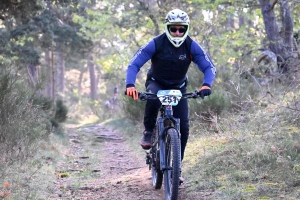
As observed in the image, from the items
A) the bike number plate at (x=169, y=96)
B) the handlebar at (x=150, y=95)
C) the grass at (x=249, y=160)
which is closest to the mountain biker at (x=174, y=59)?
the handlebar at (x=150, y=95)

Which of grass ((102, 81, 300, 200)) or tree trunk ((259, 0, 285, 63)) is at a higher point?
tree trunk ((259, 0, 285, 63))

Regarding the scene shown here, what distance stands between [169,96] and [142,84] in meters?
11.8

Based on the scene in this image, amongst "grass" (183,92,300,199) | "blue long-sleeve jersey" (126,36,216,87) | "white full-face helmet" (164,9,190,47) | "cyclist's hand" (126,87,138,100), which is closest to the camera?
"cyclist's hand" (126,87,138,100)

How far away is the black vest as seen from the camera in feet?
15.7

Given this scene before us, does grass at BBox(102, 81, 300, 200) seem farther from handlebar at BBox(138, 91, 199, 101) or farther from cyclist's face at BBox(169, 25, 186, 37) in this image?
cyclist's face at BBox(169, 25, 186, 37)

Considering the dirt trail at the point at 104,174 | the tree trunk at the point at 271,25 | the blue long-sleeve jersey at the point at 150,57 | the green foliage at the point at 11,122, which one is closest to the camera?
the blue long-sleeve jersey at the point at 150,57

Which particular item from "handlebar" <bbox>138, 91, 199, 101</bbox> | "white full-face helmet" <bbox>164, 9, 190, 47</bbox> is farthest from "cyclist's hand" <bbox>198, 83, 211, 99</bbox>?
"white full-face helmet" <bbox>164, 9, 190, 47</bbox>

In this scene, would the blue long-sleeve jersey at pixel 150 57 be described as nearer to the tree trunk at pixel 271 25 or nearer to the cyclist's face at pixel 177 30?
the cyclist's face at pixel 177 30

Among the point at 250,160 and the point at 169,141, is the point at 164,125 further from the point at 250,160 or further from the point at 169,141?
the point at 250,160

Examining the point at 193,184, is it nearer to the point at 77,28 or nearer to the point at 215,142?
the point at 215,142

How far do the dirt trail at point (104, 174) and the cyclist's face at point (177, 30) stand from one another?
2010mm

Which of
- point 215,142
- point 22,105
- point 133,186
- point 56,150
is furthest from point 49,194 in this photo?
point 56,150

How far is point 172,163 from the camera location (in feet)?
14.0

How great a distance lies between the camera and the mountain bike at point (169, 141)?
4.23 meters
